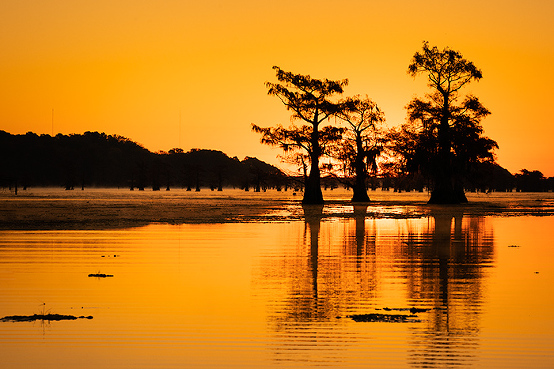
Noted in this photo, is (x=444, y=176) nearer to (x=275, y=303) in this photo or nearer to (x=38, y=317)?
(x=275, y=303)

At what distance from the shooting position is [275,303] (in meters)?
11.3

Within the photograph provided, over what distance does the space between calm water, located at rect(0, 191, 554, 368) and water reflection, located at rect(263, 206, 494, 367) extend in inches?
1.2

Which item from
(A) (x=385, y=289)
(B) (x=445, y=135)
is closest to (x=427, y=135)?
(B) (x=445, y=135)

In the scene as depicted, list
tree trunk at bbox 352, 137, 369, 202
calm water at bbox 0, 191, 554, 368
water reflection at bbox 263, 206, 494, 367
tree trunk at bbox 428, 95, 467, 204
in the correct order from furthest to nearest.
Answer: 1. tree trunk at bbox 352, 137, 369, 202
2. tree trunk at bbox 428, 95, 467, 204
3. water reflection at bbox 263, 206, 494, 367
4. calm water at bbox 0, 191, 554, 368

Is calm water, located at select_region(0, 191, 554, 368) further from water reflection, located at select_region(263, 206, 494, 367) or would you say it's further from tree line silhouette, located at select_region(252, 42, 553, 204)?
tree line silhouette, located at select_region(252, 42, 553, 204)

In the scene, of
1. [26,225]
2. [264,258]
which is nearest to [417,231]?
[264,258]

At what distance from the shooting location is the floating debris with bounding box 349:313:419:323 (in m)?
9.88

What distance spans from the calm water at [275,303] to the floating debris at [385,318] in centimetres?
14

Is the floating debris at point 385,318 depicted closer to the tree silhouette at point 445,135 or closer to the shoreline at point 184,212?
the shoreline at point 184,212

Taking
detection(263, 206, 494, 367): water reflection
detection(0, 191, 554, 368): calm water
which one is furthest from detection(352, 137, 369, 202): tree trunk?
detection(0, 191, 554, 368): calm water

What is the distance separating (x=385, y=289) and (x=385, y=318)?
270 cm

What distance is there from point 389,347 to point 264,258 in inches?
380

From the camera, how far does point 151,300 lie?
11.7m

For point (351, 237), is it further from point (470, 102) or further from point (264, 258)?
point (470, 102)
